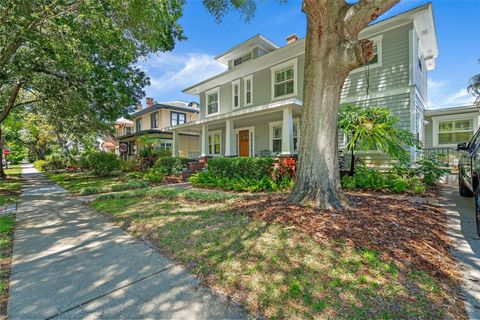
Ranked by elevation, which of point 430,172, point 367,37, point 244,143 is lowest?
point 430,172

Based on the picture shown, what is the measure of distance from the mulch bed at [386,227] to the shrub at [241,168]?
368 cm

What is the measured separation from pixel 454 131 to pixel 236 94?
1205 cm

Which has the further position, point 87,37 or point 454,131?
point 454,131

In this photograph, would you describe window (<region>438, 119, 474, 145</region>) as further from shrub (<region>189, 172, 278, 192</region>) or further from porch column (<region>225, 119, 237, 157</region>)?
porch column (<region>225, 119, 237, 157</region>)

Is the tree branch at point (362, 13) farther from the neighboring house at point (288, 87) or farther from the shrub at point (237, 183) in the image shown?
the shrub at point (237, 183)

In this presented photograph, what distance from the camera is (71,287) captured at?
260 cm

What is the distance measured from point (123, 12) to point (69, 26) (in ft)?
4.96

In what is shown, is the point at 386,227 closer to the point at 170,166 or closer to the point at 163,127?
the point at 170,166

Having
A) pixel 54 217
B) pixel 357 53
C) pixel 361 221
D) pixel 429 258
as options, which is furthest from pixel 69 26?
pixel 429 258

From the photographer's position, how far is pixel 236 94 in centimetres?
1497

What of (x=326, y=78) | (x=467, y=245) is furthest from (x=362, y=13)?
(x=467, y=245)

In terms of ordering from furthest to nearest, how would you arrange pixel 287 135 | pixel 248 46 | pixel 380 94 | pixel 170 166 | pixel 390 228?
pixel 248 46, pixel 170 166, pixel 380 94, pixel 287 135, pixel 390 228

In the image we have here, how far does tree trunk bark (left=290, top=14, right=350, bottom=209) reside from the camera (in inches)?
184

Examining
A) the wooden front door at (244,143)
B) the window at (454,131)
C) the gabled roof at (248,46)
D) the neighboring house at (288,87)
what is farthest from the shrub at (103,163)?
the window at (454,131)
